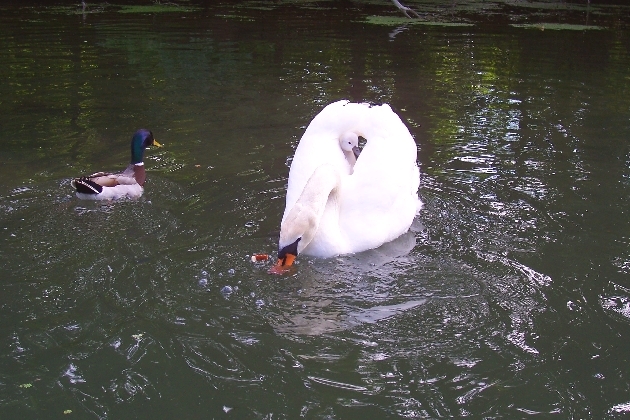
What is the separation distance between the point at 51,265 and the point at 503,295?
304cm

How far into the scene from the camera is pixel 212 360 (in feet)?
13.1

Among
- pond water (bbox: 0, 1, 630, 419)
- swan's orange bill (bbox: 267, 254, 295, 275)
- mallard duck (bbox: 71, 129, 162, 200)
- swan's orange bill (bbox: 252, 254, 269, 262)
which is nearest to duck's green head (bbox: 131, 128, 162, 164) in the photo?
mallard duck (bbox: 71, 129, 162, 200)

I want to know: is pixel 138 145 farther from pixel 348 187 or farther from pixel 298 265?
pixel 298 265

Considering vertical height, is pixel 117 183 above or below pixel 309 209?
below

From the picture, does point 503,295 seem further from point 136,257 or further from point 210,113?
point 210,113

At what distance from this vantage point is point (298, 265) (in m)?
5.11

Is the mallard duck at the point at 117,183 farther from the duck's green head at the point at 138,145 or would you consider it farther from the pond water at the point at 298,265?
the pond water at the point at 298,265

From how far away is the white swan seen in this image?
16.5 feet

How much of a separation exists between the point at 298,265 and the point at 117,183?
7.26 ft

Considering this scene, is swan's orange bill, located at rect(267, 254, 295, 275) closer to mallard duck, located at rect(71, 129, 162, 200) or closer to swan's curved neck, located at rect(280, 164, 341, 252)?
swan's curved neck, located at rect(280, 164, 341, 252)

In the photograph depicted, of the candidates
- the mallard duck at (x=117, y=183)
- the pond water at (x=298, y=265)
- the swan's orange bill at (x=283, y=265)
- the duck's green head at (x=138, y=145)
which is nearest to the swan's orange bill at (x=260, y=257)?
the pond water at (x=298, y=265)

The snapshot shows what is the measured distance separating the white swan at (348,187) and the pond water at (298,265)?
18cm

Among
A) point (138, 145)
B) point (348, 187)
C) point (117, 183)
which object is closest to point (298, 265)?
point (348, 187)

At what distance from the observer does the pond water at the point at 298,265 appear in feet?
12.4
